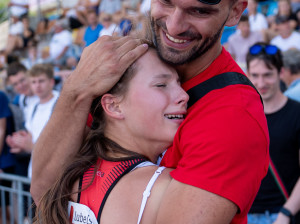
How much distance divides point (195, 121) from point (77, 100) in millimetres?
613

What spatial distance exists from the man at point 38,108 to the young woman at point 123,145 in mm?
3034

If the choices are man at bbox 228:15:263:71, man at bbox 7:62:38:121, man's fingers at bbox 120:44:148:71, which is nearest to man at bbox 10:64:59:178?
man at bbox 7:62:38:121

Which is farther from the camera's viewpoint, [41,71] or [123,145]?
[41,71]

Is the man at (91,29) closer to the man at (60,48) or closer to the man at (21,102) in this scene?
the man at (60,48)

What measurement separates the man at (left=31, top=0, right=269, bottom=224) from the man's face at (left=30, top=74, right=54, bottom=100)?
3304mm

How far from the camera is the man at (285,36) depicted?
7581 mm

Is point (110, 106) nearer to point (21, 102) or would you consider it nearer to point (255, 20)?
point (21, 102)

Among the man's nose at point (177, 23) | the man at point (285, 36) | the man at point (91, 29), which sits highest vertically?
the man's nose at point (177, 23)

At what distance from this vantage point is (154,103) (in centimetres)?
184

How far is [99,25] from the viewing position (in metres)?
10.6

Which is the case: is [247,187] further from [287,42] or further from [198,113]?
[287,42]

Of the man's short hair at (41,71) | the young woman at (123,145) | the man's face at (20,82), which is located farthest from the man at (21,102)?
the young woman at (123,145)

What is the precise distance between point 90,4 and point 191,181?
11769 millimetres

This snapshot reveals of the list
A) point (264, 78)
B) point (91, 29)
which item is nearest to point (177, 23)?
point (264, 78)
